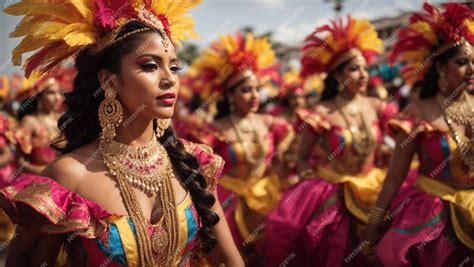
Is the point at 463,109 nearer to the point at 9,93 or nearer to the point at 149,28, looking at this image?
the point at 149,28

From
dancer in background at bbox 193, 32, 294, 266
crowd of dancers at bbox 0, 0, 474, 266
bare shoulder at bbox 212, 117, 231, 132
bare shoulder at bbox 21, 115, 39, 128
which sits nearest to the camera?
crowd of dancers at bbox 0, 0, 474, 266

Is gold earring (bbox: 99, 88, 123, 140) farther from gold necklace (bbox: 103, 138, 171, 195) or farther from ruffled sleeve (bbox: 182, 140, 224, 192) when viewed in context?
ruffled sleeve (bbox: 182, 140, 224, 192)

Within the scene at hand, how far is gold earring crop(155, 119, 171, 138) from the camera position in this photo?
2896 millimetres

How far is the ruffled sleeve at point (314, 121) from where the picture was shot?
5.56 meters

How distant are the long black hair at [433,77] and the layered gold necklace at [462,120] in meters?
0.15

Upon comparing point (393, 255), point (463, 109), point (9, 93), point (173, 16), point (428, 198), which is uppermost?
point (173, 16)

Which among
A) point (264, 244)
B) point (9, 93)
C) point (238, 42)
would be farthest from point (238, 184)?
point (9, 93)

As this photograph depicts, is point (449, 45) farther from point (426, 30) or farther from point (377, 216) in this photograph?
point (377, 216)

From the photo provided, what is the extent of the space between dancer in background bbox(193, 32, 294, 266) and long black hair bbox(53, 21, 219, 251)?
9.52ft

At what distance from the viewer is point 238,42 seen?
6.49m

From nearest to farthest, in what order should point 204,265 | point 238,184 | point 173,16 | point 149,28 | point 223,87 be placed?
1. point 149,28
2. point 173,16
3. point 204,265
4. point 238,184
5. point 223,87

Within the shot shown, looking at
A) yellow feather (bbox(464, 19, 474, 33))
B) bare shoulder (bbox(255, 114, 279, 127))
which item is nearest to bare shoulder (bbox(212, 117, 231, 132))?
bare shoulder (bbox(255, 114, 279, 127))

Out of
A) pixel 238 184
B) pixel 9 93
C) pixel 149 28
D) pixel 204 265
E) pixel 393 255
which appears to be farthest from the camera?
pixel 9 93

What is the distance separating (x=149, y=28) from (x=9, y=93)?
7983 mm
